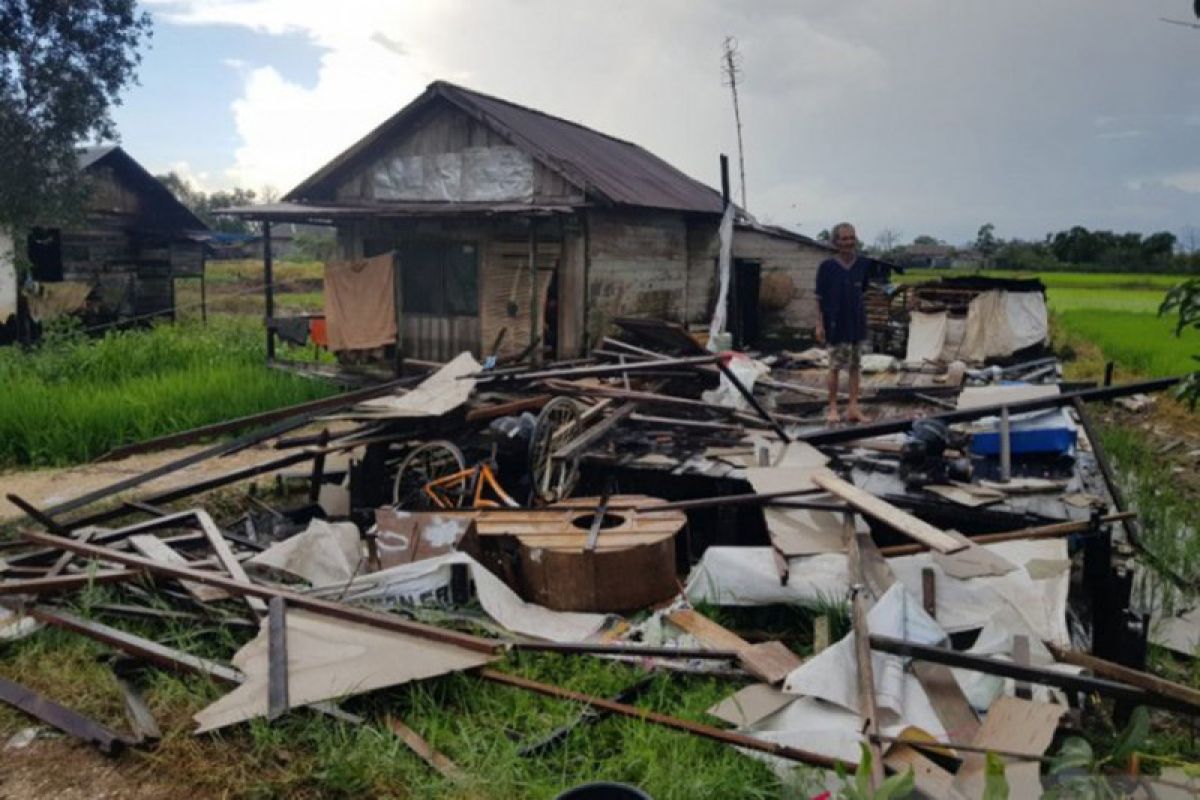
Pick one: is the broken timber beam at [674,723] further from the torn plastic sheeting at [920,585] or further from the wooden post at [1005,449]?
the wooden post at [1005,449]

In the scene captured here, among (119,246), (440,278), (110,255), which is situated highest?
(119,246)

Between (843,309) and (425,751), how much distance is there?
5816 millimetres

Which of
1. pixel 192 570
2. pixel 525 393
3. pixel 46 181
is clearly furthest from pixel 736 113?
pixel 192 570

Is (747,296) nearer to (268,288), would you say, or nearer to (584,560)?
(268,288)

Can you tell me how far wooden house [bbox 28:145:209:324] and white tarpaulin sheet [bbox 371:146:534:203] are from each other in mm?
6791

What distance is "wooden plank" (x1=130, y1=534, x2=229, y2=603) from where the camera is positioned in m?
4.94

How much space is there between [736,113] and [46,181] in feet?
65.9

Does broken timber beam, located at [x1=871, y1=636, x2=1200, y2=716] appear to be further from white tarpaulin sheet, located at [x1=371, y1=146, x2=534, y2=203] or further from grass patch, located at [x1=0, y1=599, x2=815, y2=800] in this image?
white tarpaulin sheet, located at [x1=371, y1=146, x2=534, y2=203]

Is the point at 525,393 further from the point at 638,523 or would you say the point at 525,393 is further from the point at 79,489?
the point at 79,489

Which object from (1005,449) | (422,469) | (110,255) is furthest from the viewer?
(110,255)

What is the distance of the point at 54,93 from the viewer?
15789 mm

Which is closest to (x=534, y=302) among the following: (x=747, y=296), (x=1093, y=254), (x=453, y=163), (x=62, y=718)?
(x=453, y=163)

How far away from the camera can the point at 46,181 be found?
52.4 feet

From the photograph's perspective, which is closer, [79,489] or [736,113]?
[79,489]
